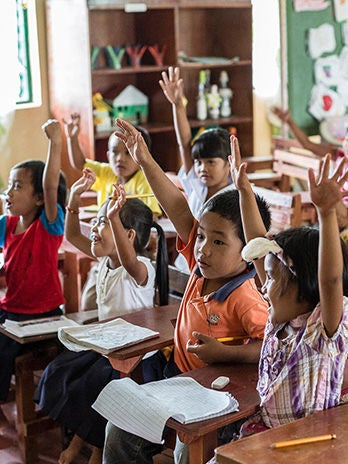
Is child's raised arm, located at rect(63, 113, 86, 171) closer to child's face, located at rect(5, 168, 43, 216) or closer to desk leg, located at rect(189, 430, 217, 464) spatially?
child's face, located at rect(5, 168, 43, 216)

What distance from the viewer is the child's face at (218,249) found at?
101 inches

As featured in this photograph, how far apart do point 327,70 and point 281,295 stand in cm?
473

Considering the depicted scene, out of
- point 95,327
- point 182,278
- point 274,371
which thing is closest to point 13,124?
point 182,278

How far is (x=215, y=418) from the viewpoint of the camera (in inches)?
82.4

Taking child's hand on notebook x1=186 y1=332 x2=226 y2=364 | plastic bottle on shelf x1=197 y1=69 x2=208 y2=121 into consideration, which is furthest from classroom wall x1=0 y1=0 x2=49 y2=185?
child's hand on notebook x1=186 y1=332 x2=226 y2=364

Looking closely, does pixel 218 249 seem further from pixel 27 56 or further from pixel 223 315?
pixel 27 56

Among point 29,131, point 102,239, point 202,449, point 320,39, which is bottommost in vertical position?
point 202,449

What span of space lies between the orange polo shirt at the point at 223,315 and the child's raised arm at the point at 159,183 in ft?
0.71

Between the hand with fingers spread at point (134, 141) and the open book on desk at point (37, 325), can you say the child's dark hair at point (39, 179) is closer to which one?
the open book on desk at point (37, 325)

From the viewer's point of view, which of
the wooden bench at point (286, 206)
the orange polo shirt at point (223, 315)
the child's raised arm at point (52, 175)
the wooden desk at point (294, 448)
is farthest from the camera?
the wooden bench at point (286, 206)

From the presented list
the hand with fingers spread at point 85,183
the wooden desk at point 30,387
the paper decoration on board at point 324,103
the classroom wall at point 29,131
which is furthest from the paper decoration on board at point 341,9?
the wooden desk at point 30,387

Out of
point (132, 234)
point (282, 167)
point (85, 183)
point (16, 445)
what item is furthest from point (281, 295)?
point (282, 167)

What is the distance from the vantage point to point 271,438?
1902 millimetres

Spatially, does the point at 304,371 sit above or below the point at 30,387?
above
